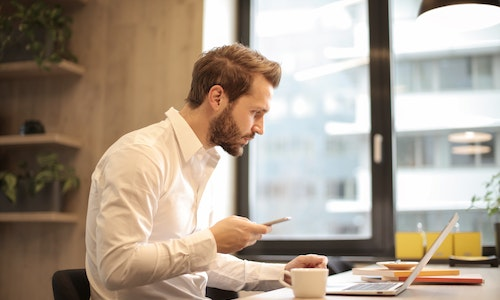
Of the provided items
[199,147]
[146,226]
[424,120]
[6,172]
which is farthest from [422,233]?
[6,172]

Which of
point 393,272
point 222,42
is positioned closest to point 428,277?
point 393,272

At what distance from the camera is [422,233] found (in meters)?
3.23

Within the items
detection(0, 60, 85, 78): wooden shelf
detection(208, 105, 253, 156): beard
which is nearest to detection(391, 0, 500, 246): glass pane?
detection(208, 105, 253, 156): beard

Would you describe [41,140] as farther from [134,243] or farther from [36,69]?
[134,243]

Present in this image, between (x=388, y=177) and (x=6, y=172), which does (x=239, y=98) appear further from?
(x=6, y=172)

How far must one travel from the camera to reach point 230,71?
2.04m

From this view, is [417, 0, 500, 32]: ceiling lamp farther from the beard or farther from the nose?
the beard

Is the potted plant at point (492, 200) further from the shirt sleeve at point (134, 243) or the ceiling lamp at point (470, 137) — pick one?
the shirt sleeve at point (134, 243)

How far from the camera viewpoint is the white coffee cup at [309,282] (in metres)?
1.37

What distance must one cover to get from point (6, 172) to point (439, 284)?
106 inches

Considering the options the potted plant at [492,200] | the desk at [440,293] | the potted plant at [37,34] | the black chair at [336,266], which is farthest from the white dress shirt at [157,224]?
the potted plant at [37,34]

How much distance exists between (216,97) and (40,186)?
1849 millimetres

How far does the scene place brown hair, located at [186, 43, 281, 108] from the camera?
2.04m

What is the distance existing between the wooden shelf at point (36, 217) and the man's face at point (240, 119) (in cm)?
176
